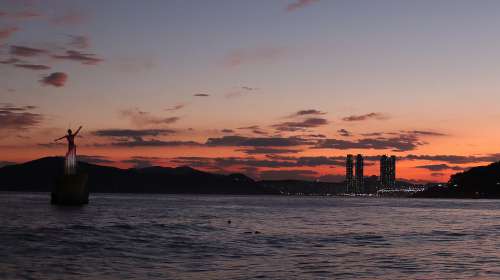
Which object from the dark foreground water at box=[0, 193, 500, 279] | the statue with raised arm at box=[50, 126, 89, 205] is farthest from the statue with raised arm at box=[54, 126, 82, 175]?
the dark foreground water at box=[0, 193, 500, 279]

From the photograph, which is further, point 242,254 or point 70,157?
point 70,157

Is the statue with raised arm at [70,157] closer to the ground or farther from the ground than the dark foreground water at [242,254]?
farther from the ground

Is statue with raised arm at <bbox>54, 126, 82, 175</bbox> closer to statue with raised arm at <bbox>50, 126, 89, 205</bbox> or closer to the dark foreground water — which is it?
statue with raised arm at <bbox>50, 126, 89, 205</bbox>

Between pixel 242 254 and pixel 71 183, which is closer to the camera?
pixel 242 254

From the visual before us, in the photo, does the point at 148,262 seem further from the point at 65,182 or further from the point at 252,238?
the point at 65,182

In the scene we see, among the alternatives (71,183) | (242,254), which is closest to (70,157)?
(71,183)

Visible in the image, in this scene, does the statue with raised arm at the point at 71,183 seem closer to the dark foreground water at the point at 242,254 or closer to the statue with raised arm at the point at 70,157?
the statue with raised arm at the point at 70,157

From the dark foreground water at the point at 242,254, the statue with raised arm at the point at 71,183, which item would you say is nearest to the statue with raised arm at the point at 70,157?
the statue with raised arm at the point at 71,183

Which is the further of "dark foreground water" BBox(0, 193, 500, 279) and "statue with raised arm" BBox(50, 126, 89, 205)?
"statue with raised arm" BBox(50, 126, 89, 205)

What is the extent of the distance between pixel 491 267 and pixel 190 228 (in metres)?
47.7

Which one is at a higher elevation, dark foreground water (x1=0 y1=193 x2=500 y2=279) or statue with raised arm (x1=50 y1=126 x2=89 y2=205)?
statue with raised arm (x1=50 y1=126 x2=89 y2=205)

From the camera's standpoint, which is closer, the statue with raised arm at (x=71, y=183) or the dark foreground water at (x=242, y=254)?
the dark foreground water at (x=242, y=254)

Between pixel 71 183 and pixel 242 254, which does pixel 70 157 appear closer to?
pixel 71 183

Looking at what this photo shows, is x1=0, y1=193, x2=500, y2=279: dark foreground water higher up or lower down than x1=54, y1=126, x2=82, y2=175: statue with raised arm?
lower down
